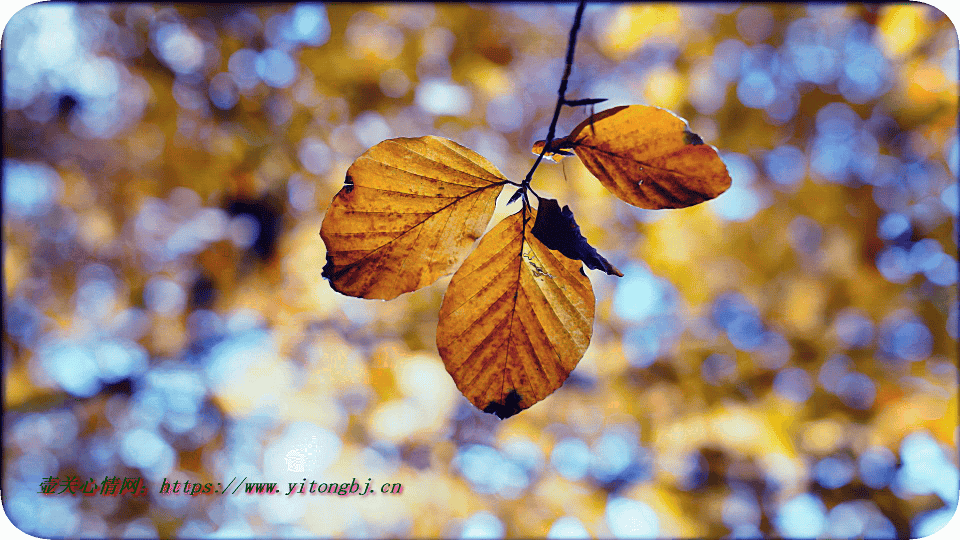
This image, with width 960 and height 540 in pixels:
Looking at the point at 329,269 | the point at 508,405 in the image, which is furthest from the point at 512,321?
the point at 329,269

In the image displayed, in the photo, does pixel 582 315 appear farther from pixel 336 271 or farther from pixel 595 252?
pixel 336 271

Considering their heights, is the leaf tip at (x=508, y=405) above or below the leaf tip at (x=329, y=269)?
below

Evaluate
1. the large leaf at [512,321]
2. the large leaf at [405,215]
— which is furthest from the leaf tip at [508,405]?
the large leaf at [405,215]

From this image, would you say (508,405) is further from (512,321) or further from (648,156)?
(648,156)

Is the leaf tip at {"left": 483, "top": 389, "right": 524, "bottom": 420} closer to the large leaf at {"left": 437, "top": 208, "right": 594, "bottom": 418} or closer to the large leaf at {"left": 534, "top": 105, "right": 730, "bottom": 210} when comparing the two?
the large leaf at {"left": 437, "top": 208, "right": 594, "bottom": 418}

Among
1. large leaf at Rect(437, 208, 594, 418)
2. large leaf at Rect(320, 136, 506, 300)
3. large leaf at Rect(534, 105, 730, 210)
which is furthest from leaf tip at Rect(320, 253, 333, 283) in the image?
large leaf at Rect(534, 105, 730, 210)

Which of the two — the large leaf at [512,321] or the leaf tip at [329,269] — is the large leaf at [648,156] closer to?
the large leaf at [512,321]
